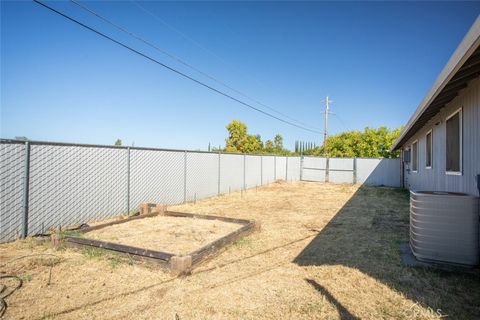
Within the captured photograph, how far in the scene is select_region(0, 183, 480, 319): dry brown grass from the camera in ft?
9.26

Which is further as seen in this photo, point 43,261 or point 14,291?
point 43,261

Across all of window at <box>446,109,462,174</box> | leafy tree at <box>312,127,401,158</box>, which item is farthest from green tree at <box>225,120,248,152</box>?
window at <box>446,109,462,174</box>

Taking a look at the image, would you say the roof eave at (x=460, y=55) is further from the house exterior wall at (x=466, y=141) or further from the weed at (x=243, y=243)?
the weed at (x=243, y=243)

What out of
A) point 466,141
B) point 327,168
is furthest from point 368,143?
point 466,141

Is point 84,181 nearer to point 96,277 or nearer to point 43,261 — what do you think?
point 43,261

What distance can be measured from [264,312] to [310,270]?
134 cm

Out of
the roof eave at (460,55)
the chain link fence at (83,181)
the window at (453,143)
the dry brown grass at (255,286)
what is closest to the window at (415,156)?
the window at (453,143)

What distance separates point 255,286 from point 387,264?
214 centimetres

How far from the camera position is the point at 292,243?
5.38 m

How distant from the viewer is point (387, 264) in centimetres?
418

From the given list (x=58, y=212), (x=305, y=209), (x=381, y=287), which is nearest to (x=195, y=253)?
(x=381, y=287)

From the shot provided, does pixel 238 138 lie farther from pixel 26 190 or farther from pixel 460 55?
pixel 460 55

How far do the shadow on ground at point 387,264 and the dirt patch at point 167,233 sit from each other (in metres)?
1.90

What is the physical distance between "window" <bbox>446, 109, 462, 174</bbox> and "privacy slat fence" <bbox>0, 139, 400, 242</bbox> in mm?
7842
